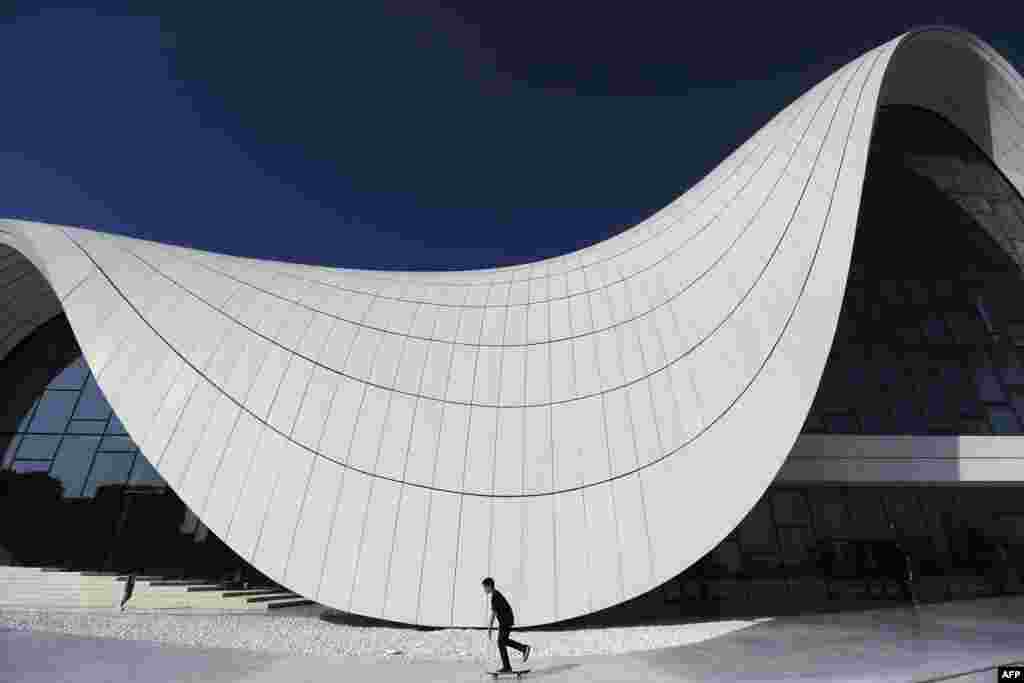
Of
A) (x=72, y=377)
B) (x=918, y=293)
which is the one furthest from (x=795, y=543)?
(x=72, y=377)

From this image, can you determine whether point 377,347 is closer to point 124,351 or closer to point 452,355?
point 452,355

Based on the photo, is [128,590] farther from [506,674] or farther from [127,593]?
[506,674]

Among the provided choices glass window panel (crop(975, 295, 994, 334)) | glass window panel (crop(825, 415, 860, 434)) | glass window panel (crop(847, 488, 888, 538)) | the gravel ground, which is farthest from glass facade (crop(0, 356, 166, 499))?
glass window panel (crop(975, 295, 994, 334))

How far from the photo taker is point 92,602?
15.3 meters

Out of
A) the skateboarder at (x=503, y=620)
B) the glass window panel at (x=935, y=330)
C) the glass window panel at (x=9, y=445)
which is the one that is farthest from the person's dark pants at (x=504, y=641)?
the glass window panel at (x=9, y=445)

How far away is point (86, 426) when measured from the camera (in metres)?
21.0

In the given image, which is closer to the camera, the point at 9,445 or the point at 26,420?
the point at 9,445

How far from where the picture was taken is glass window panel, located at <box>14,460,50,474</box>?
2072 cm

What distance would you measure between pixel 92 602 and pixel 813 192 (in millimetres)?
22062

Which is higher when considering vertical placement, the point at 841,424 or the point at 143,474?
the point at 841,424

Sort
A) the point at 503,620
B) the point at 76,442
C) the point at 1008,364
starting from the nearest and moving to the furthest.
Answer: the point at 503,620
the point at 1008,364
the point at 76,442

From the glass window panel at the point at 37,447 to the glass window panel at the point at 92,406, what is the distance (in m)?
1.26

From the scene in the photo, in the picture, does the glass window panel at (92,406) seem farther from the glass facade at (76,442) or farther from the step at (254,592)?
the step at (254,592)

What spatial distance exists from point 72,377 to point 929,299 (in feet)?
108
